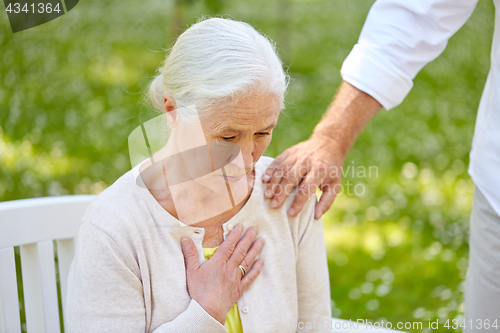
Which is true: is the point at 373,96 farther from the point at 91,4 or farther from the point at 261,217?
the point at 91,4

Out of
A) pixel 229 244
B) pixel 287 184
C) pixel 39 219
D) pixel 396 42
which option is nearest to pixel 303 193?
pixel 287 184

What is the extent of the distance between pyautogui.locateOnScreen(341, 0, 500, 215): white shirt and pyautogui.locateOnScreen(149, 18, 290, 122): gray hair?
0.51m

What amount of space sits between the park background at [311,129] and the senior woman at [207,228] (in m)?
0.24

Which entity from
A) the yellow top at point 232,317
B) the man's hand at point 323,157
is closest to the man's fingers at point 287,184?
the man's hand at point 323,157

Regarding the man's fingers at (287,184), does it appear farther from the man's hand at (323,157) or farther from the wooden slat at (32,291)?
the wooden slat at (32,291)

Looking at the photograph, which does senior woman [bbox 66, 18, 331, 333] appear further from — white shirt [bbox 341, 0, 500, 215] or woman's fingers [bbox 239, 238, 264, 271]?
white shirt [bbox 341, 0, 500, 215]

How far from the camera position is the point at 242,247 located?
4.68 ft

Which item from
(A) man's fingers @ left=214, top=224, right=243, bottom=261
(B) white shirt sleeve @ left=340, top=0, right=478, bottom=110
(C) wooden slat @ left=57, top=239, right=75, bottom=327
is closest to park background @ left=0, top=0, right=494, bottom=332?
(B) white shirt sleeve @ left=340, top=0, right=478, bottom=110

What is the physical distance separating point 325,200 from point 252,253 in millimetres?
314

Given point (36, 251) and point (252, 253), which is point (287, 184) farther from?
point (36, 251)

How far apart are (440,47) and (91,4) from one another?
6537 millimetres

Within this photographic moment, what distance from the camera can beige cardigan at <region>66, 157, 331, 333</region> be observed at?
1.25 metres

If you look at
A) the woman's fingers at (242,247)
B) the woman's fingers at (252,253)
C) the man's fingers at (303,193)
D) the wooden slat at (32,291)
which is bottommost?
the wooden slat at (32,291)

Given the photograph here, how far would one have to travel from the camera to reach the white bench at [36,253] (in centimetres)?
149
